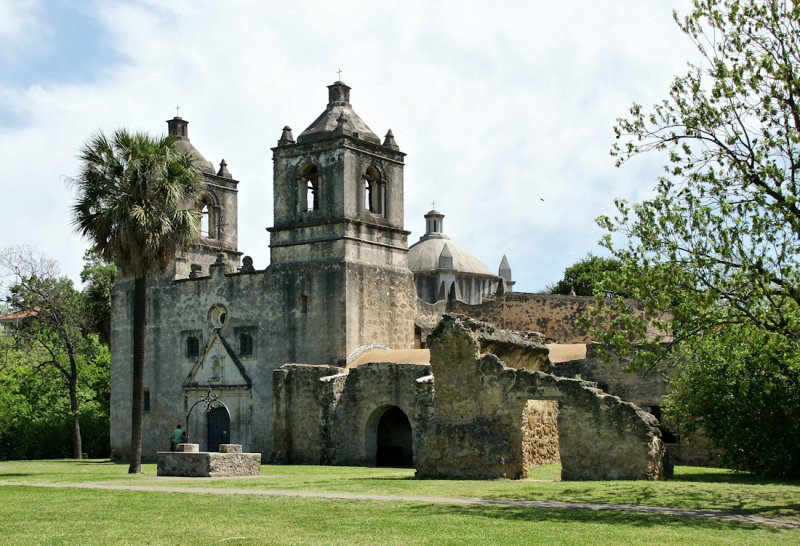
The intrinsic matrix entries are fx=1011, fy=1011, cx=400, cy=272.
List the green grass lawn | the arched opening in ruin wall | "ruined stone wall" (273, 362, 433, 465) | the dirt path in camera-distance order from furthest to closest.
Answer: the arched opening in ruin wall, "ruined stone wall" (273, 362, 433, 465), the dirt path, the green grass lawn

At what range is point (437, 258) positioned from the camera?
62062 millimetres

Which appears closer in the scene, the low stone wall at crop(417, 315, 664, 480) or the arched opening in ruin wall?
the low stone wall at crop(417, 315, 664, 480)

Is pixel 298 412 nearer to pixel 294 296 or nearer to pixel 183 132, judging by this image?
pixel 294 296

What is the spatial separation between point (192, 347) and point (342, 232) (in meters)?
7.93

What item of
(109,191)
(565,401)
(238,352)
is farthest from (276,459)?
(565,401)

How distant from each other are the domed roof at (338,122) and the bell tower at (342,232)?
4 cm

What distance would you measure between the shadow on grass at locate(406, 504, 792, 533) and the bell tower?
19579mm

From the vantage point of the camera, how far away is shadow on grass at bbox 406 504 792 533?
12.6 meters

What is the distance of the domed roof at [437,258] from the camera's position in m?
61.5

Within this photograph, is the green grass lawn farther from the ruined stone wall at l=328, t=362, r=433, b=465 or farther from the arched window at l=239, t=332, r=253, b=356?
the arched window at l=239, t=332, r=253, b=356

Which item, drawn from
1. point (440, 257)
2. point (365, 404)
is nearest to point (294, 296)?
point (365, 404)

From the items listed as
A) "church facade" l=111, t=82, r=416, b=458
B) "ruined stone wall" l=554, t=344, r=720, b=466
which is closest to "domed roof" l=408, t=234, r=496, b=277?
"church facade" l=111, t=82, r=416, b=458

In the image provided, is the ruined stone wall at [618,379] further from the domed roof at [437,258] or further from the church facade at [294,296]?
the domed roof at [437,258]

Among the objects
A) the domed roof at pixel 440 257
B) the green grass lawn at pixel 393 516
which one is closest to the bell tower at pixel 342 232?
the green grass lawn at pixel 393 516
